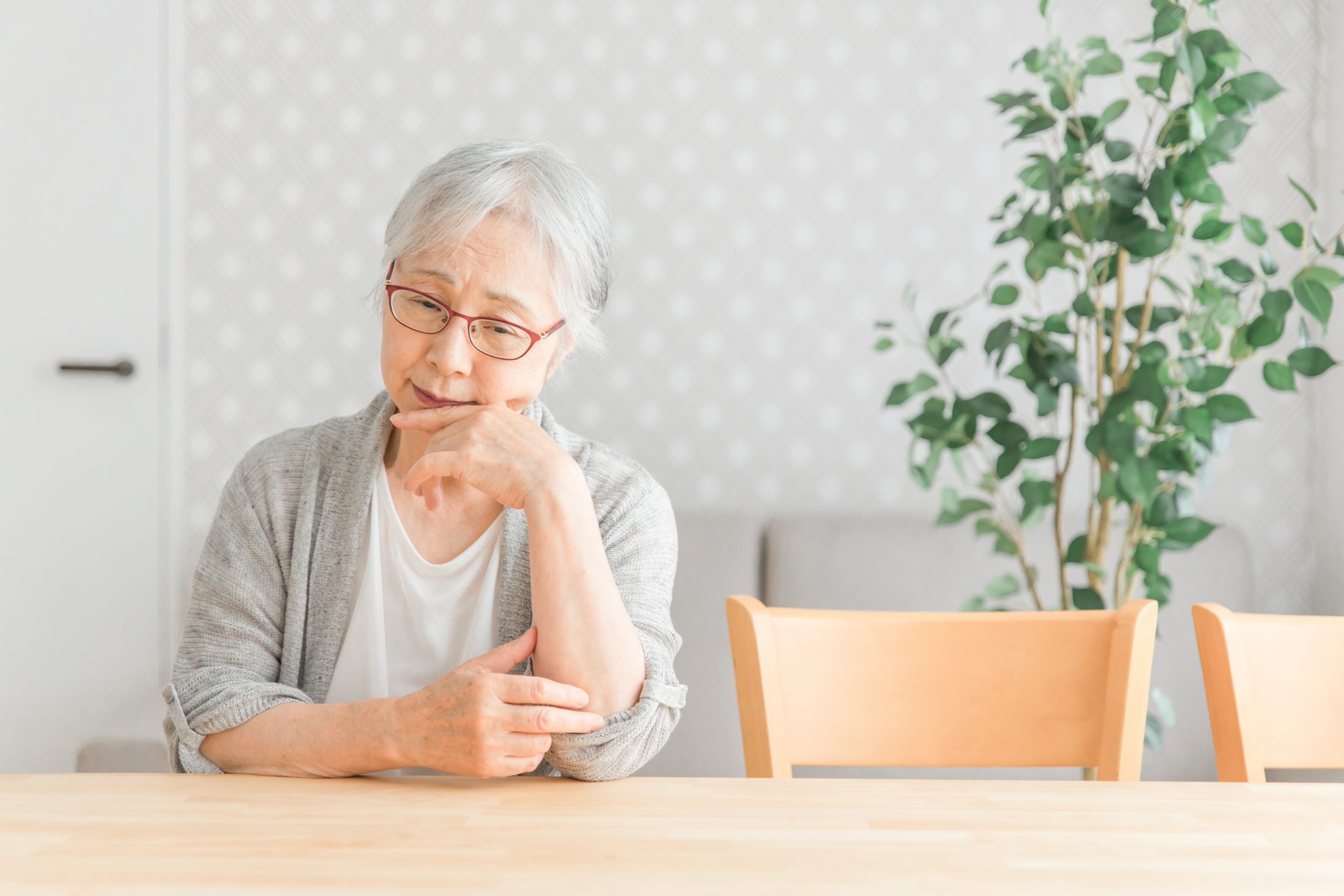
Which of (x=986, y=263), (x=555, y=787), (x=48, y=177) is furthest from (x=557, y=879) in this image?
(x=48, y=177)

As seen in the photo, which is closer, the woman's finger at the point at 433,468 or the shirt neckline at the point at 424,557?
the woman's finger at the point at 433,468

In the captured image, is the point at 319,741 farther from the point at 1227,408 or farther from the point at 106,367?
the point at 106,367

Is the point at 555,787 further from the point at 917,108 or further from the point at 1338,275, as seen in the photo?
the point at 917,108

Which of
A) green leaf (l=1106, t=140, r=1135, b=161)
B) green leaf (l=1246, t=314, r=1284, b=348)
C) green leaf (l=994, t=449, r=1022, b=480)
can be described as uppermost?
green leaf (l=1106, t=140, r=1135, b=161)

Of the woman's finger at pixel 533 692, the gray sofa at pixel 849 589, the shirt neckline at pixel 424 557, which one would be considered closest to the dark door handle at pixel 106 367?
the gray sofa at pixel 849 589

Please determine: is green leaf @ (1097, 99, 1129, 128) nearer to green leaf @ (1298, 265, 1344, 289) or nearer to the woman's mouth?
green leaf @ (1298, 265, 1344, 289)

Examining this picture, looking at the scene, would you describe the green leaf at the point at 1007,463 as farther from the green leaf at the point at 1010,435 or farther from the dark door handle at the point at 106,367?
the dark door handle at the point at 106,367

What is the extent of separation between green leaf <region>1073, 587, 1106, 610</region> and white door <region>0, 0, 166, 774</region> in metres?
1.78

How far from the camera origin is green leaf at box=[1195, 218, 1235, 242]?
1.52 meters

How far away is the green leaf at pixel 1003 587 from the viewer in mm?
1697

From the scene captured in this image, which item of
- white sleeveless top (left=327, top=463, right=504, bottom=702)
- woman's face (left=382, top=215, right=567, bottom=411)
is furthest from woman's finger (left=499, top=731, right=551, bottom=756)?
woman's face (left=382, top=215, right=567, bottom=411)

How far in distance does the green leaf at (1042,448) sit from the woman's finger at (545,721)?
3.23ft

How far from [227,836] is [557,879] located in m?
0.24

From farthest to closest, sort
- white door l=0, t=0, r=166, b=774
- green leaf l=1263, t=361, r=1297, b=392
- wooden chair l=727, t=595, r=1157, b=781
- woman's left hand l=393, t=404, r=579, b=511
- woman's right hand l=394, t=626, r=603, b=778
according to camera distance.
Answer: white door l=0, t=0, r=166, b=774, green leaf l=1263, t=361, r=1297, b=392, wooden chair l=727, t=595, r=1157, b=781, woman's left hand l=393, t=404, r=579, b=511, woman's right hand l=394, t=626, r=603, b=778
